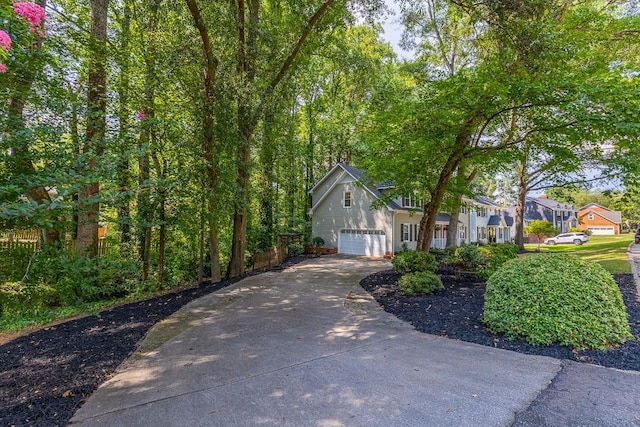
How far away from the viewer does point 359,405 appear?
10.6 ft

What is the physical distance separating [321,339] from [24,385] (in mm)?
3743

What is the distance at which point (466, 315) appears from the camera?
6.30 metres

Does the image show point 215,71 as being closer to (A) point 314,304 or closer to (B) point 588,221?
(A) point 314,304

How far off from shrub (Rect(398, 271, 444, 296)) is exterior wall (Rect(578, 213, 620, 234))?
56.7 m

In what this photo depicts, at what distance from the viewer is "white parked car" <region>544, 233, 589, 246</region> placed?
102 ft

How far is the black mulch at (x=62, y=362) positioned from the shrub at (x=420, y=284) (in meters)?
5.59

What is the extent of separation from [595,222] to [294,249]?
57537 millimetres

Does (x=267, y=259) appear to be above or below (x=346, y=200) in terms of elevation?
below

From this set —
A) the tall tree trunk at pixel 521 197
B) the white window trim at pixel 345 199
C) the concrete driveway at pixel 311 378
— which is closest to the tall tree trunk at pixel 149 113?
the concrete driveway at pixel 311 378

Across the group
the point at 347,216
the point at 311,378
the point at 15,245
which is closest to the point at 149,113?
the point at 15,245

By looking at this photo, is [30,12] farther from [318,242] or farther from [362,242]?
[318,242]

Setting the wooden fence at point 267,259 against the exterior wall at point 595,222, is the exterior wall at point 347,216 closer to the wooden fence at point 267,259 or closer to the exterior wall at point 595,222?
the wooden fence at point 267,259

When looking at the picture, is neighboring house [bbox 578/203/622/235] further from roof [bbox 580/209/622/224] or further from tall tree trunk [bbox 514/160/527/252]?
tall tree trunk [bbox 514/160/527/252]

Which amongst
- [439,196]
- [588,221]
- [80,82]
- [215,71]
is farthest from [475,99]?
[588,221]
